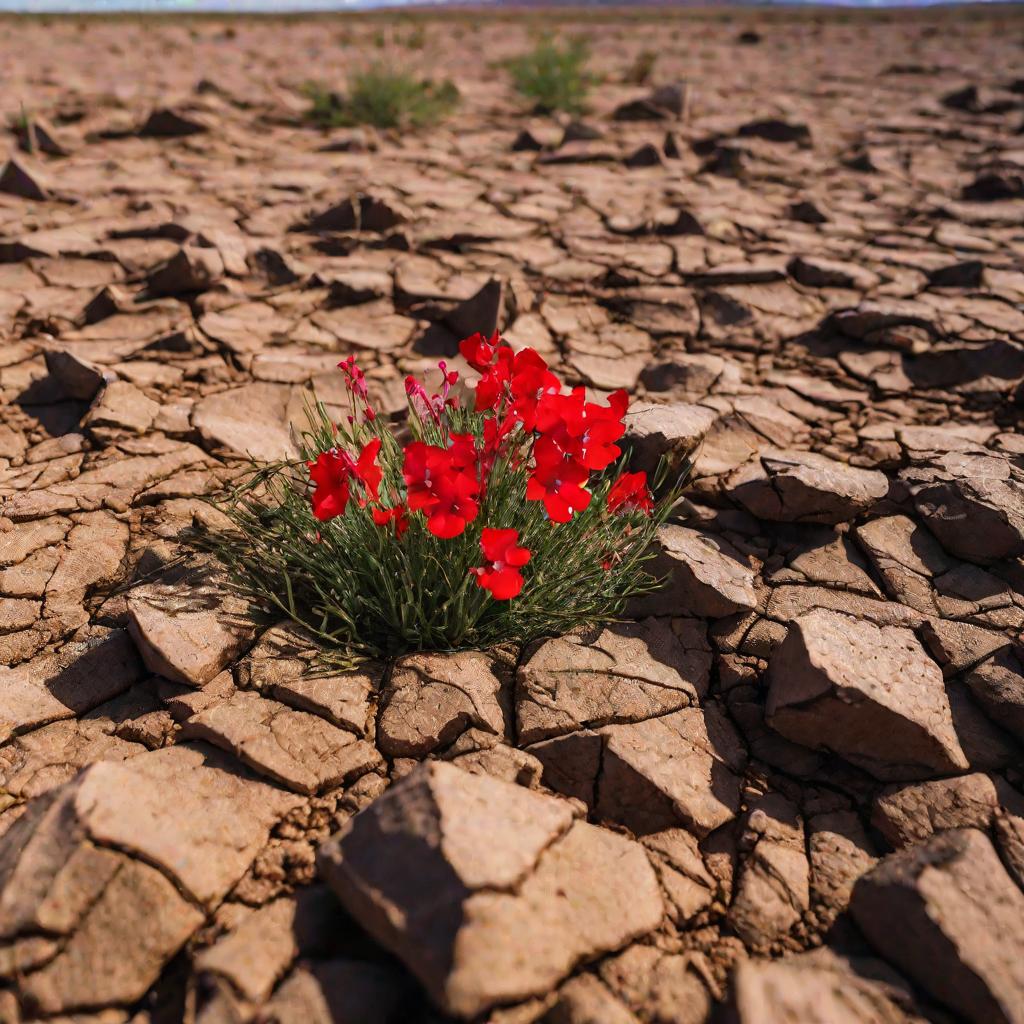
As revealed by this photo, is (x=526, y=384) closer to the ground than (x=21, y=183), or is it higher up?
higher up

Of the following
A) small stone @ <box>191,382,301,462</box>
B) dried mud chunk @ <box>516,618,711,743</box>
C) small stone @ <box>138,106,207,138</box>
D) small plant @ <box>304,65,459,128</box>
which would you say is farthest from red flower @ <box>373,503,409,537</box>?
small plant @ <box>304,65,459,128</box>

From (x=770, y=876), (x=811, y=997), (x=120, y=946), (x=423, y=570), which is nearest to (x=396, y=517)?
(x=423, y=570)

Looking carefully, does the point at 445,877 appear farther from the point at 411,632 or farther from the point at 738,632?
the point at 738,632

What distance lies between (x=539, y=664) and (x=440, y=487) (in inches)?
19.3

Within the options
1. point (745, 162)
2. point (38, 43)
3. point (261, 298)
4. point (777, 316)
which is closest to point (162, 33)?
point (38, 43)

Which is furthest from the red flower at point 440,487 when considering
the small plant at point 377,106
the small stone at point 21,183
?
the small plant at point 377,106

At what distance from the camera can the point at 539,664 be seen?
5.71 feet

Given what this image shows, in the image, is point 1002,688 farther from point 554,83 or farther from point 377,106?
point 554,83

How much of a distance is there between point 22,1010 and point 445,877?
0.59m

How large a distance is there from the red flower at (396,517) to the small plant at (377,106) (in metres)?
5.20

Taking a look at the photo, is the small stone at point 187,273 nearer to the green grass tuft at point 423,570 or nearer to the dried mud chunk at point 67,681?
the green grass tuft at point 423,570

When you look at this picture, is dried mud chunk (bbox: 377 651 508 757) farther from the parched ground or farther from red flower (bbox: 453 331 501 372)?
red flower (bbox: 453 331 501 372)

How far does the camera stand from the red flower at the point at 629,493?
5.98 feet

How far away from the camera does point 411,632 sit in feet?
5.67
